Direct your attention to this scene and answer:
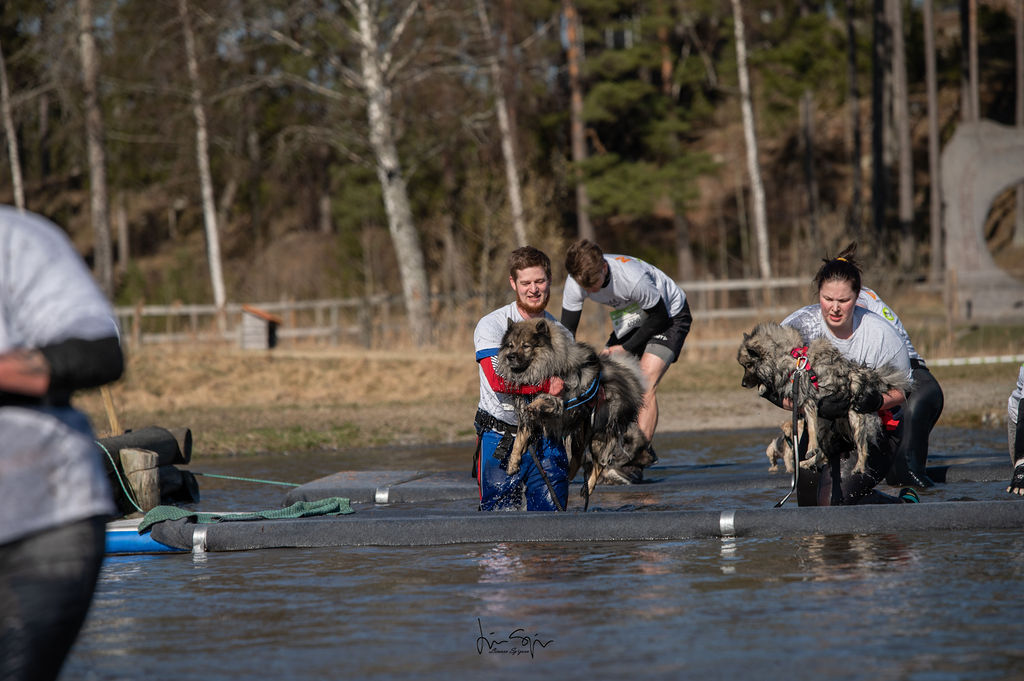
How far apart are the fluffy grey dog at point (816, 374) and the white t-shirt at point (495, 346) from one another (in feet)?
4.04

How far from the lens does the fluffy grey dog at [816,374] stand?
7094mm

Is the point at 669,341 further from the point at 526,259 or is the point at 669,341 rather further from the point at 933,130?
the point at 933,130

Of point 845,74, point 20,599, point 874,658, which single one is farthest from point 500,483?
point 845,74

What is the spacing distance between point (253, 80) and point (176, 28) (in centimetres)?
284

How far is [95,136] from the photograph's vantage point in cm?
2817

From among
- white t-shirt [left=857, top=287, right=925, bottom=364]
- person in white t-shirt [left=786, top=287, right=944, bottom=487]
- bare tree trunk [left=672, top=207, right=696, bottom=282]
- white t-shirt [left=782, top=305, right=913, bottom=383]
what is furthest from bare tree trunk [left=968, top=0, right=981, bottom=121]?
Result: white t-shirt [left=782, top=305, right=913, bottom=383]

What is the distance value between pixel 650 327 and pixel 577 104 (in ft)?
91.1

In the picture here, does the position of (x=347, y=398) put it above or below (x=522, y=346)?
below

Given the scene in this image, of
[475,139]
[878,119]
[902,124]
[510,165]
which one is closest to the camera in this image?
[475,139]

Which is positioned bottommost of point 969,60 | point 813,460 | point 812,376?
point 813,460

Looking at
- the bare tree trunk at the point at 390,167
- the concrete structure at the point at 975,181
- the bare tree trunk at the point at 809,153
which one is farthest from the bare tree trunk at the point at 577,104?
the concrete structure at the point at 975,181

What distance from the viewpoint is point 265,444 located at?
14750 mm

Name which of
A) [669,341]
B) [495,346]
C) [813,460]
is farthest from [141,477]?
[813,460]

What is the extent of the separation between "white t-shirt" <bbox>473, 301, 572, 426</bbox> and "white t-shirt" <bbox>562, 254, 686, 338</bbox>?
1742 millimetres
